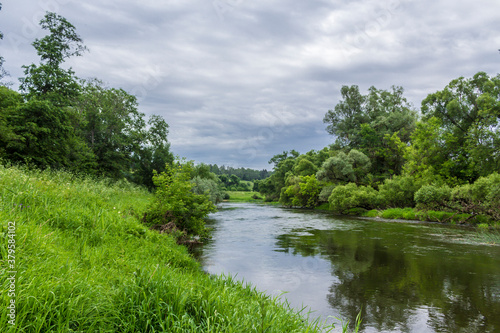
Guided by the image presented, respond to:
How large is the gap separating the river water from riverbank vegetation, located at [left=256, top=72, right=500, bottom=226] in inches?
433

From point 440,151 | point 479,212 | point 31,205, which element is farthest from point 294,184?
point 31,205

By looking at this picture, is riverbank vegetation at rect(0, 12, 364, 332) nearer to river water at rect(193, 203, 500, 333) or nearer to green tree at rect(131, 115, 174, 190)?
river water at rect(193, 203, 500, 333)

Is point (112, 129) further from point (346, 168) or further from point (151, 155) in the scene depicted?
point (346, 168)

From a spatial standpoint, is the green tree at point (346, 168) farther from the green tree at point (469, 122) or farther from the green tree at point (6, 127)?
the green tree at point (6, 127)

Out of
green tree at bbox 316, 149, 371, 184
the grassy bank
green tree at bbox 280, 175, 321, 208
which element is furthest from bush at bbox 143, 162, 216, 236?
green tree at bbox 280, 175, 321, 208

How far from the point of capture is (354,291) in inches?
368

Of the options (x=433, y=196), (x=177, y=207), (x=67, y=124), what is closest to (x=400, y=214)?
(x=433, y=196)

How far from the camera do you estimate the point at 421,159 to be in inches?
1591

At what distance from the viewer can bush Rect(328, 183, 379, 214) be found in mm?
39406

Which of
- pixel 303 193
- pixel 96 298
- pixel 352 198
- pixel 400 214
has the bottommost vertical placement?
pixel 400 214

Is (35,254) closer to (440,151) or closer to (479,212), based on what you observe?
(479,212)

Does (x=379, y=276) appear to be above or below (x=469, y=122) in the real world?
below

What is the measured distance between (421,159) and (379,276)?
34982 millimetres

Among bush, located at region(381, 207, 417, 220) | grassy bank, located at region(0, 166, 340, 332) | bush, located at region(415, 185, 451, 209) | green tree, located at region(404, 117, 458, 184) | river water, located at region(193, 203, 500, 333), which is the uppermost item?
green tree, located at region(404, 117, 458, 184)
